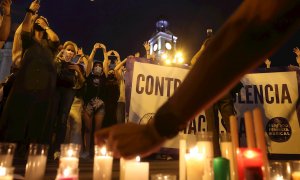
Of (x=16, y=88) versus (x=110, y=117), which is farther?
(x=110, y=117)

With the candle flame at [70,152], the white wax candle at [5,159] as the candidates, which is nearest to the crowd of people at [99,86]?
the candle flame at [70,152]

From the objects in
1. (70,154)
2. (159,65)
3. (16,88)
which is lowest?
(70,154)

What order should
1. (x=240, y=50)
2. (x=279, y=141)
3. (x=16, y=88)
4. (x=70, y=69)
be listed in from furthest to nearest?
1. (x=279, y=141)
2. (x=70, y=69)
3. (x=16, y=88)
4. (x=240, y=50)

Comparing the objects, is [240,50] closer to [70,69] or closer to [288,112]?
[70,69]

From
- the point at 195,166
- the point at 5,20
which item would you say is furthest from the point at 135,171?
the point at 5,20

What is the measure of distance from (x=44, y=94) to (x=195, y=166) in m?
2.54

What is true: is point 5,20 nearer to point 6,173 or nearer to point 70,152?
point 70,152

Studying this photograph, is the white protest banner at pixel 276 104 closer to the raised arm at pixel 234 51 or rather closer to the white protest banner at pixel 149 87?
the white protest banner at pixel 149 87

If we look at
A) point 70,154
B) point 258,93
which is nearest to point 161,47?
point 258,93

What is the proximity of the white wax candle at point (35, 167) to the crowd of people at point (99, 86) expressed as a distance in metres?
0.96

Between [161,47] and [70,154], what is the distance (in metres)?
59.8

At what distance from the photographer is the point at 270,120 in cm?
591

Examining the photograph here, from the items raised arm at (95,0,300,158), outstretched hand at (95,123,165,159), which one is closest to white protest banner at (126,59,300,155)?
outstretched hand at (95,123,165,159)

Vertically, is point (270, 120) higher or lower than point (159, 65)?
lower
